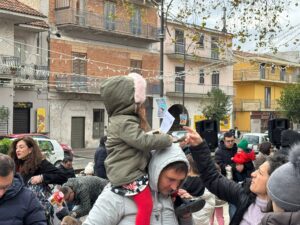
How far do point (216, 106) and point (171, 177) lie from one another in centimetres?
3699

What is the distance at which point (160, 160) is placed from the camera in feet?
9.45

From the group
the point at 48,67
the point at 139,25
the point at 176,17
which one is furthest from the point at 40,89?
the point at 176,17

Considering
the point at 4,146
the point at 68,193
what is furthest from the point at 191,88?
the point at 68,193

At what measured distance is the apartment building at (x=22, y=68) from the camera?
997 inches

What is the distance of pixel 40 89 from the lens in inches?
1154

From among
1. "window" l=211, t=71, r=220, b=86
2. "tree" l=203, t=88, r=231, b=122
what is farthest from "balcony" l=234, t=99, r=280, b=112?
"tree" l=203, t=88, r=231, b=122

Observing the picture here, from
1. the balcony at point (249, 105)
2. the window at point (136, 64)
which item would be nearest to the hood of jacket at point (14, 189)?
the window at point (136, 64)

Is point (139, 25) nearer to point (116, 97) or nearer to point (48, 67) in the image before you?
point (48, 67)

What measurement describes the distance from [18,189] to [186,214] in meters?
1.31

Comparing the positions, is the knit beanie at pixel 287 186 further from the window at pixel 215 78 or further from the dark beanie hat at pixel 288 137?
the window at pixel 215 78

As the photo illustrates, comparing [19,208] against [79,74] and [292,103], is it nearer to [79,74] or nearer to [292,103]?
[79,74]

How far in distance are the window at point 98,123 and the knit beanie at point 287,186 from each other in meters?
30.8

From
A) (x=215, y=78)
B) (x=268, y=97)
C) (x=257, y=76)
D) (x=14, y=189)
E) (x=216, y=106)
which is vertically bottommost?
(x=14, y=189)

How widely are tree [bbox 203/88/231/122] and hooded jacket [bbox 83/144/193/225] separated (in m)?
36.4
